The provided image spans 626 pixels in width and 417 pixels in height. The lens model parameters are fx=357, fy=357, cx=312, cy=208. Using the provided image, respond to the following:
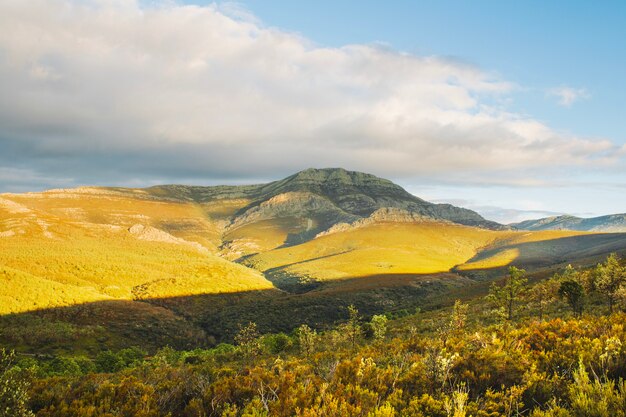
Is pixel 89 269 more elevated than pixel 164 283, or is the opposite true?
pixel 89 269

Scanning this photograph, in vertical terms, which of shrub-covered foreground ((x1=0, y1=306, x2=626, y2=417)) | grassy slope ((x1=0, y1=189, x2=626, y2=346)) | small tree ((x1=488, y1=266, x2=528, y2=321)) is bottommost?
grassy slope ((x1=0, y1=189, x2=626, y2=346))

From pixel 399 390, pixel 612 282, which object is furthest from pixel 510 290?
pixel 399 390

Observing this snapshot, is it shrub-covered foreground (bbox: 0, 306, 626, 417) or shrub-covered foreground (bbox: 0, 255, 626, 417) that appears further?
shrub-covered foreground (bbox: 0, 306, 626, 417)

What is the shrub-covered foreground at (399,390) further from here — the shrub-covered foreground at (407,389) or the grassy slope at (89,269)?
the grassy slope at (89,269)

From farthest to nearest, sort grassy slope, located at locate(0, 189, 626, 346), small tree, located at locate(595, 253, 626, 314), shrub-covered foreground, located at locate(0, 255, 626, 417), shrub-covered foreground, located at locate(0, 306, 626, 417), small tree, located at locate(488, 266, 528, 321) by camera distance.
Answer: grassy slope, located at locate(0, 189, 626, 346), small tree, located at locate(488, 266, 528, 321), small tree, located at locate(595, 253, 626, 314), shrub-covered foreground, located at locate(0, 306, 626, 417), shrub-covered foreground, located at locate(0, 255, 626, 417)

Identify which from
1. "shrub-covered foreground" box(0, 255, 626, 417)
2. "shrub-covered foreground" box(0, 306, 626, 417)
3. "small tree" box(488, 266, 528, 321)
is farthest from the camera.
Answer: "small tree" box(488, 266, 528, 321)

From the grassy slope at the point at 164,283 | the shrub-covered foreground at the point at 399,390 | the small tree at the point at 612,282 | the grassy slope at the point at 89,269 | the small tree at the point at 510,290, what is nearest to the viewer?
the shrub-covered foreground at the point at 399,390

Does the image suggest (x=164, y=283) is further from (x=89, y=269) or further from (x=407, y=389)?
(x=407, y=389)

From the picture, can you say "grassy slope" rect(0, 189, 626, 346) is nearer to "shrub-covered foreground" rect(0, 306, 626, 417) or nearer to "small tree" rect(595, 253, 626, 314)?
"small tree" rect(595, 253, 626, 314)

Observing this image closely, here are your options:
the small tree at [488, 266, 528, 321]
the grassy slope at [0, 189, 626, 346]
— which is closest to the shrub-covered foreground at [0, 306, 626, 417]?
the small tree at [488, 266, 528, 321]

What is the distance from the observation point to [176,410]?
1303cm

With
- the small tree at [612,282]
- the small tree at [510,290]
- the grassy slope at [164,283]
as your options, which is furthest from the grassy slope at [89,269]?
the small tree at [612,282]

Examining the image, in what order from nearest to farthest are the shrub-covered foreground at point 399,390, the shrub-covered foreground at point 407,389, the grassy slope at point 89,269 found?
the shrub-covered foreground at point 407,389, the shrub-covered foreground at point 399,390, the grassy slope at point 89,269

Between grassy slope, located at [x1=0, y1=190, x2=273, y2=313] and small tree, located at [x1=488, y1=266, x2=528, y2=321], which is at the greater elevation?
small tree, located at [x1=488, y1=266, x2=528, y2=321]
